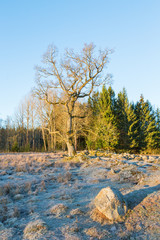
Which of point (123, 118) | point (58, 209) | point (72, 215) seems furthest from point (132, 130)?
point (72, 215)

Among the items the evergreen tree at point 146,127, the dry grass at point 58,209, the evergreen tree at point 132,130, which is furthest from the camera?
the evergreen tree at point 146,127

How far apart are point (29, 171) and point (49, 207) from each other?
4994 millimetres

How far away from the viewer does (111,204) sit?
147 inches

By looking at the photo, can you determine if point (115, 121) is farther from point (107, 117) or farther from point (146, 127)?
point (146, 127)

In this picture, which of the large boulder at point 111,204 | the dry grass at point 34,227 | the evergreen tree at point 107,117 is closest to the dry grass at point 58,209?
the dry grass at point 34,227

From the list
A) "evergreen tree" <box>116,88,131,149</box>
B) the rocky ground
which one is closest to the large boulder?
the rocky ground

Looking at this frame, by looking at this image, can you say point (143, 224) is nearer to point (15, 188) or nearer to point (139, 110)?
point (15, 188)

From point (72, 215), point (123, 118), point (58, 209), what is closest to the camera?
point (72, 215)

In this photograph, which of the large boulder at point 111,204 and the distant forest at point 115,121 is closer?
the large boulder at point 111,204

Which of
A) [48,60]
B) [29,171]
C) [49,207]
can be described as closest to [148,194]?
[49,207]

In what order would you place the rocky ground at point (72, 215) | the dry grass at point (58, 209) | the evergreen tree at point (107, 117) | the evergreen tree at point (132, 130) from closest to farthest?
the rocky ground at point (72, 215) → the dry grass at point (58, 209) → the evergreen tree at point (107, 117) → the evergreen tree at point (132, 130)

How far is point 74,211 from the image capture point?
13.0 feet

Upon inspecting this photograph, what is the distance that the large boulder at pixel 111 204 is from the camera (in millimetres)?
3627

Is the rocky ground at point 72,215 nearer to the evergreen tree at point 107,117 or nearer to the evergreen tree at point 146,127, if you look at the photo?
the evergreen tree at point 107,117
